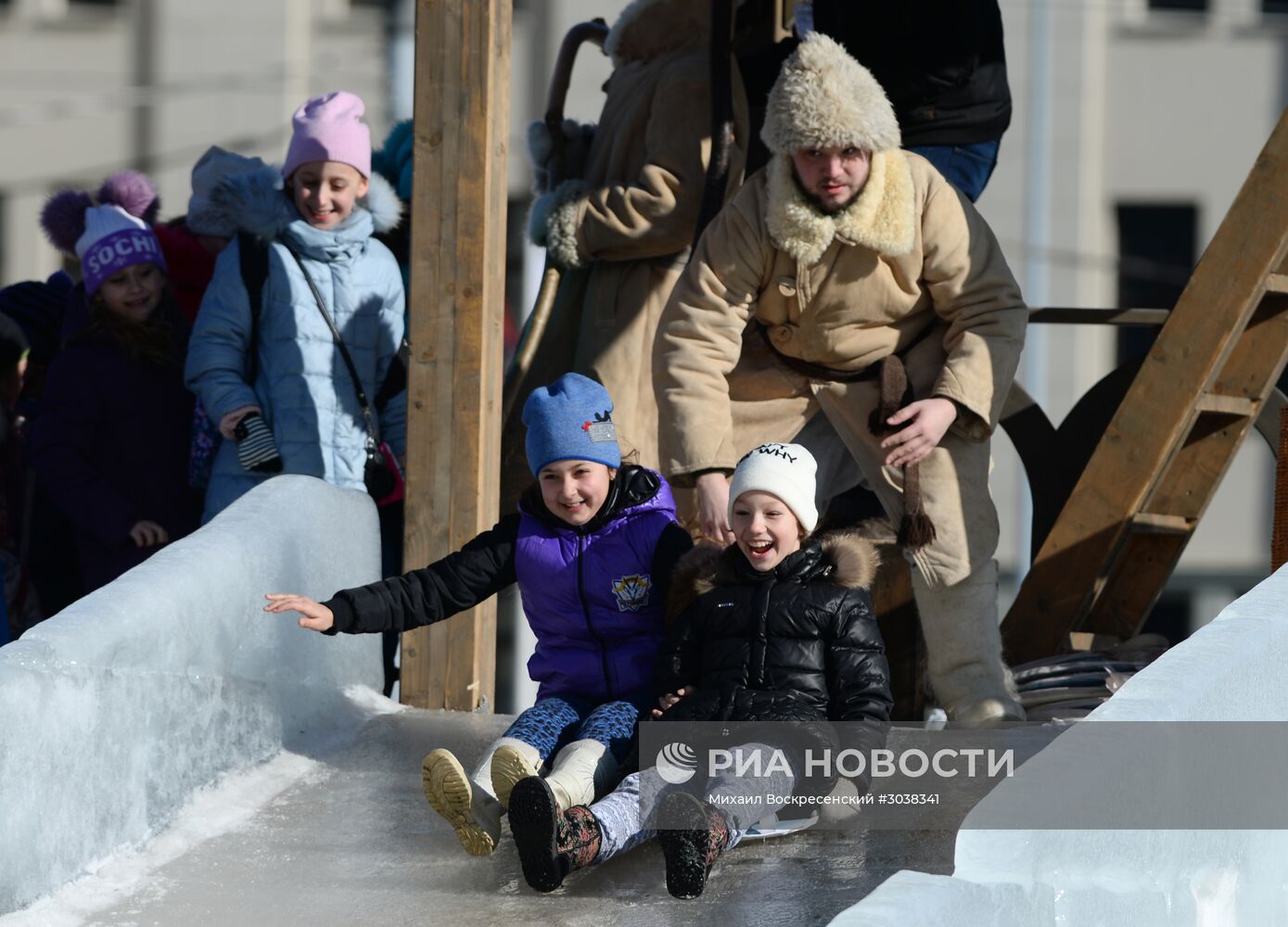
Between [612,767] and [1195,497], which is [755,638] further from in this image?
[1195,497]

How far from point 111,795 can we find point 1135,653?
10.7ft

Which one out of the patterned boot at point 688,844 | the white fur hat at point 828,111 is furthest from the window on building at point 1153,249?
the patterned boot at point 688,844

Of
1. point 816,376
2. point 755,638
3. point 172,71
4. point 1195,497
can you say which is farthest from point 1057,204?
point 755,638

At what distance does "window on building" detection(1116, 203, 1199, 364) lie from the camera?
18094mm

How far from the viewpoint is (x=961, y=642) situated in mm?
5391

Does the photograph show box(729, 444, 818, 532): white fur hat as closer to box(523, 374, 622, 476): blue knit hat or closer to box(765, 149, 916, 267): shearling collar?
box(523, 374, 622, 476): blue knit hat

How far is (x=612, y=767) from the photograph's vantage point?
4.48 meters

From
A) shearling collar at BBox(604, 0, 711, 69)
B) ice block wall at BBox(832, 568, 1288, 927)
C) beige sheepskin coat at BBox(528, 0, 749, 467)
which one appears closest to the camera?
ice block wall at BBox(832, 568, 1288, 927)

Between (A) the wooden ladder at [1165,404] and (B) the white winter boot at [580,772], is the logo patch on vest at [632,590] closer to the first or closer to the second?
(B) the white winter boot at [580,772]

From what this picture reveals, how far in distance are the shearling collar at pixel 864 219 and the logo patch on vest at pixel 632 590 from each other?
1009mm

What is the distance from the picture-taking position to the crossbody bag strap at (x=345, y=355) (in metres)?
5.98

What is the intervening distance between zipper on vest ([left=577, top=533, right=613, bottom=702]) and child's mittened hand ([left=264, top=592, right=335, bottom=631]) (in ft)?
1.76

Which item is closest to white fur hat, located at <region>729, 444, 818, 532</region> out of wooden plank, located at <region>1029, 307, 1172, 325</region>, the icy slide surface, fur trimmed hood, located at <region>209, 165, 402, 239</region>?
the icy slide surface

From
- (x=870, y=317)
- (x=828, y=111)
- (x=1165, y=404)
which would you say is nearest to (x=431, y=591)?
(x=870, y=317)
